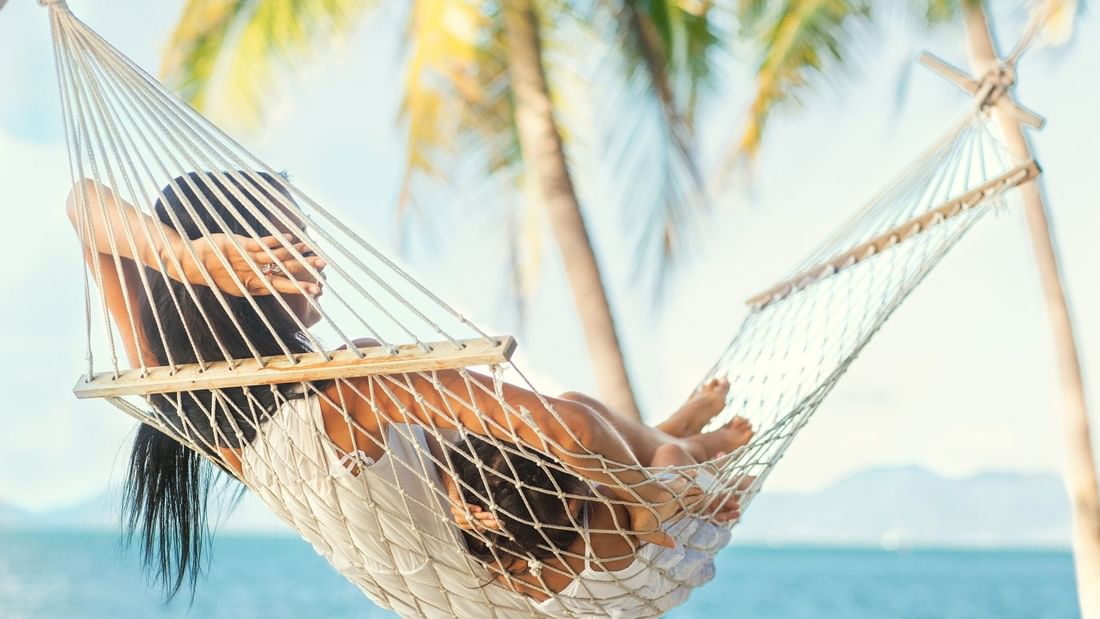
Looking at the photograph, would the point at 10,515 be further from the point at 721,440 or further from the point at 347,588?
the point at 721,440

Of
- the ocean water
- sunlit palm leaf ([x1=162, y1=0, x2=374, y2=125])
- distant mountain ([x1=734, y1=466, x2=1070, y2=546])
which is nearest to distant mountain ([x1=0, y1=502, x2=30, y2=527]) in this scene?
the ocean water

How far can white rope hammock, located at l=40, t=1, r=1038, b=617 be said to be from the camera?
49.9 inches

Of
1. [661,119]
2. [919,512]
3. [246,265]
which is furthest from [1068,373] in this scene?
[919,512]

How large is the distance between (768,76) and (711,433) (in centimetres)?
245

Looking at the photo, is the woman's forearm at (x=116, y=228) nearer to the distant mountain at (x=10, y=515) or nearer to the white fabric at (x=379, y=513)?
the white fabric at (x=379, y=513)

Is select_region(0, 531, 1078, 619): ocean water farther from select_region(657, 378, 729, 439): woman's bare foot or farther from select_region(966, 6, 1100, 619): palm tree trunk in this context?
select_region(657, 378, 729, 439): woman's bare foot

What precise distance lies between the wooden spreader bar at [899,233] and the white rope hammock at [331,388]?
0.53m

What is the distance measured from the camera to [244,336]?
4.15ft

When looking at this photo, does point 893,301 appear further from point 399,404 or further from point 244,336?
point 244,336

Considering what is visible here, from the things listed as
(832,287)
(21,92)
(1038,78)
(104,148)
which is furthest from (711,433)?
(21,92)

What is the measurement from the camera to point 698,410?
1.94 m

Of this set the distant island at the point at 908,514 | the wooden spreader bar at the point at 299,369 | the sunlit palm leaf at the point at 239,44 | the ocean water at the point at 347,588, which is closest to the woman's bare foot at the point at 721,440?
the wooden spreader bar at the point at 299,369

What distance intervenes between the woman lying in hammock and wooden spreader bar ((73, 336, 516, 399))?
3cm

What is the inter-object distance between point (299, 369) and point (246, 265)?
0.13 metres
